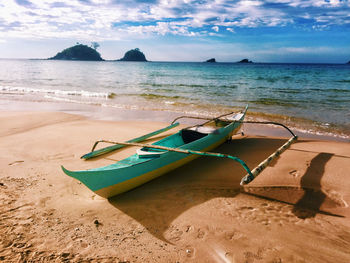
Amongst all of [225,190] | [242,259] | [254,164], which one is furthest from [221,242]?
[254,164]

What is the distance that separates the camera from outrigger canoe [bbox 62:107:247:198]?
399 centimetres

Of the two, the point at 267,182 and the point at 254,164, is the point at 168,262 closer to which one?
the point at 267,182

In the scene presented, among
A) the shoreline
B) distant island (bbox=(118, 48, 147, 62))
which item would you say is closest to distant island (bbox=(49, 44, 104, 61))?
distant island (bbox=(118, 48, 147, 62))

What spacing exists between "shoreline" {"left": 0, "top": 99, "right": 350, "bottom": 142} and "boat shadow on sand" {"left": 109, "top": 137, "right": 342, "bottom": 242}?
2.76 m

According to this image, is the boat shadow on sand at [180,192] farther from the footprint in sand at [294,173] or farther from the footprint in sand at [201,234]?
the footprint in sand at [201,234]

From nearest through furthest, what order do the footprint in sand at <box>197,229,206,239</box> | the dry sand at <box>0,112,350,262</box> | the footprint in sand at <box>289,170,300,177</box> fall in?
the dry sand at <box>0,112,350,262</box> → the footprint in sand at <box>197,229,206,239</box> → the footprint in sand at <box>289,170,300,177</box>

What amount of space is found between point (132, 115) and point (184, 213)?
8745 mm

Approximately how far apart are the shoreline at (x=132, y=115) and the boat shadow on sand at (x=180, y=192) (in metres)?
2.76

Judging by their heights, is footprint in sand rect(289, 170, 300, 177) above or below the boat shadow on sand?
above

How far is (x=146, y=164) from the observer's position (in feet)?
15.2

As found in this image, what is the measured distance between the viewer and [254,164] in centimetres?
612

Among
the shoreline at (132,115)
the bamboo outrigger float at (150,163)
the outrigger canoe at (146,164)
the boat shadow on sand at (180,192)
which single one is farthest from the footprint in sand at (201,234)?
the shoreline at (132,115)

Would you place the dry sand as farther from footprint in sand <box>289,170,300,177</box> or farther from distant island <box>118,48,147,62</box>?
distant island <box>118,48,147,62</box>

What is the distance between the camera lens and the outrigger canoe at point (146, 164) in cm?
399
